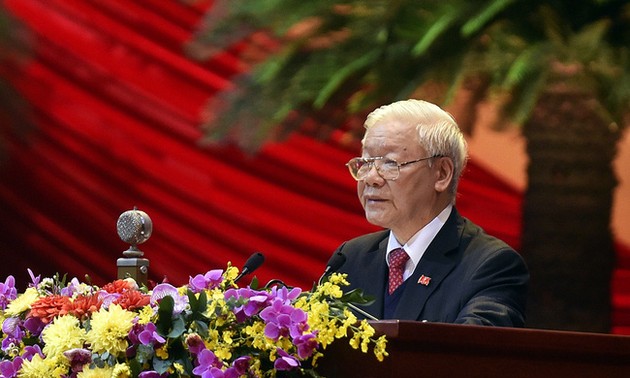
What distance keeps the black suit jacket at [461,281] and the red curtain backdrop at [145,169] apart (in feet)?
8.64

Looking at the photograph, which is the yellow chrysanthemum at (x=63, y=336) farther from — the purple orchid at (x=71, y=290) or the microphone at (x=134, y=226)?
the microphone at (x=134, y=226)

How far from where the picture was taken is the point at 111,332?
2.07 meters

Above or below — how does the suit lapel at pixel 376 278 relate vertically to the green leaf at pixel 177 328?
above

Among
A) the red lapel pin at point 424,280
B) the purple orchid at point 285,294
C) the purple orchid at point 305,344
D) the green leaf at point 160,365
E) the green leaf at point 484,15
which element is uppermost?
the green leaf at point 484,15

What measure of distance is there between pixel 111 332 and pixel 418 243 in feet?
3.55

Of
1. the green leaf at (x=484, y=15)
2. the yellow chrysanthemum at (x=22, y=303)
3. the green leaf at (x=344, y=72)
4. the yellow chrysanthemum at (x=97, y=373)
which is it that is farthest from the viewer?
the green leaf at (x=344, y=72)

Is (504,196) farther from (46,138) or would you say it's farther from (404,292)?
(404,292)

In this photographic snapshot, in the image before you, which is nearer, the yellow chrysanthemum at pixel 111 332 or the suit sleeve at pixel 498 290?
the yellow chrysanthemum at pixel 111 332

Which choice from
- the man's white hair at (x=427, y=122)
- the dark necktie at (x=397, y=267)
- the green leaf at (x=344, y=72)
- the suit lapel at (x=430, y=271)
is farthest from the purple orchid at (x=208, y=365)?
the green leaf at (x=344, y=72)

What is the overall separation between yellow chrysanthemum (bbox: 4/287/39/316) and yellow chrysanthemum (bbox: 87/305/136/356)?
25 cm

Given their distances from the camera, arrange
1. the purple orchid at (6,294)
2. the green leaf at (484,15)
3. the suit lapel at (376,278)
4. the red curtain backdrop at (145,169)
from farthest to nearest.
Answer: the red curtain backdrop at (145,169) → the green leaf at (484,15) → the suit lapel at (376,278) → the purple orchid at (6,294)

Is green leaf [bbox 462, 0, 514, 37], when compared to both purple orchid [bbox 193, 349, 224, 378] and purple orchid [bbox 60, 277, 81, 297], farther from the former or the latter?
purple orchid [bbox 193, 349, 224, 378]

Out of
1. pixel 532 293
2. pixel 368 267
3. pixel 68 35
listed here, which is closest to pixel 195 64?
pixel 68 35

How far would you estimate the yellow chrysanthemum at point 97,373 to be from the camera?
206 cm
